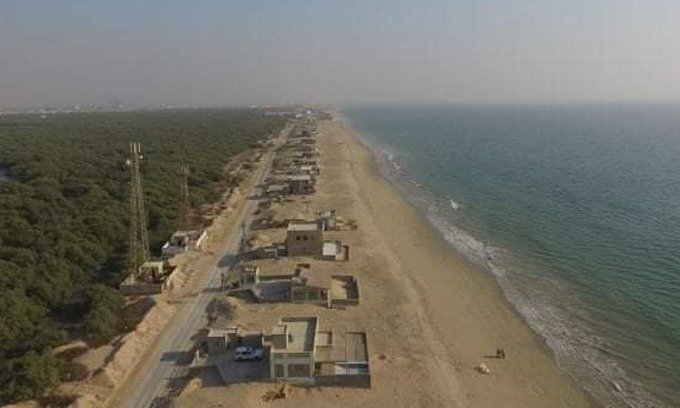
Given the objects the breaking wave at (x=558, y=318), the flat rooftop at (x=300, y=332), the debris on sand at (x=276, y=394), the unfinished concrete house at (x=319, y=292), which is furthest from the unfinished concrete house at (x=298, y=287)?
the breaking wave at (x=558, y=318)

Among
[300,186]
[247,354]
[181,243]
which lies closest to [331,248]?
[181,243]

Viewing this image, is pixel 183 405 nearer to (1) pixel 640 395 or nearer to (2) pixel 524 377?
(2) pixel 524 377

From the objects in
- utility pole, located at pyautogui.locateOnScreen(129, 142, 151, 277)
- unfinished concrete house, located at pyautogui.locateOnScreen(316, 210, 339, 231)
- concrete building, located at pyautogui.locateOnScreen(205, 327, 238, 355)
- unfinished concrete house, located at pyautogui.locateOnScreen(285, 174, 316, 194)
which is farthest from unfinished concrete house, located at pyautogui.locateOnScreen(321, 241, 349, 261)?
unfinished concrete house, located at pyautogui.locateOnScreen(285, 174, 316, 194)

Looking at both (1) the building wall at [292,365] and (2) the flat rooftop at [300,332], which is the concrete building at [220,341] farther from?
(1) the building wall at [292,365]

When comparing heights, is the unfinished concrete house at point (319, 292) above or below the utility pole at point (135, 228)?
below

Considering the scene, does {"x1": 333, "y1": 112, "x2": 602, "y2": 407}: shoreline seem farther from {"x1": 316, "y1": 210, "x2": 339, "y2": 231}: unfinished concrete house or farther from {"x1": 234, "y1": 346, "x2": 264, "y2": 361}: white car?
{"x1": 234, "y1": 346, "x2": 264, "y2": 361}: white car
